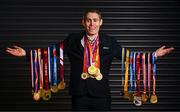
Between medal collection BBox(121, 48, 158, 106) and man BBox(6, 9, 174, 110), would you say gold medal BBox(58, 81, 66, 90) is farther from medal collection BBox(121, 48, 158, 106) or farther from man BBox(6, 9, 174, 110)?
medal collection BBox(121, 48, 158, 106)

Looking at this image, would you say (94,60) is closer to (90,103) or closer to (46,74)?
(90,103)

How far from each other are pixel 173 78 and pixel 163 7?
3.56ft

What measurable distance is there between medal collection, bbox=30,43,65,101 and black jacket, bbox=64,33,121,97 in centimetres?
28

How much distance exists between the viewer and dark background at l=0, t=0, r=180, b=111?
229 inches

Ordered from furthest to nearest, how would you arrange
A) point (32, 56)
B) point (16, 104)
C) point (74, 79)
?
point (16, 104) → point (32, 56) → point (74, 79)

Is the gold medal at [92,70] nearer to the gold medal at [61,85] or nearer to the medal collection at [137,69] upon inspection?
the medal collection at [137,69]

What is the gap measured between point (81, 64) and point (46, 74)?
665 mm

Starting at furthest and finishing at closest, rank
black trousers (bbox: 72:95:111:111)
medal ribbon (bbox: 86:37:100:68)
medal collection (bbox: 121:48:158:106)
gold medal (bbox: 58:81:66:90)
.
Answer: gold medal (bbox: 58:81:66:90) → medal collection (bbox: 121:48:158:106) → medal ribbon (bbox: 86:37:100:68) → black trousers (bbox: 72:95:111:111)

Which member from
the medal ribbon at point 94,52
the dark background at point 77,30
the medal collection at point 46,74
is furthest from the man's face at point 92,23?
the dark background at point 77,30

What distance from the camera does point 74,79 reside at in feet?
12.3

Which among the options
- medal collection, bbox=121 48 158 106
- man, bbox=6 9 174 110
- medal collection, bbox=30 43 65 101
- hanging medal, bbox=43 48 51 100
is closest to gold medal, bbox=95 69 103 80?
man, bbox=6 9 174 110

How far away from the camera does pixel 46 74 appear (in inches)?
168

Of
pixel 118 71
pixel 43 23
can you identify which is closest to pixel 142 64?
pixel 118 71

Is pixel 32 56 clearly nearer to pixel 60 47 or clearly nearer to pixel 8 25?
pixel 60 47
